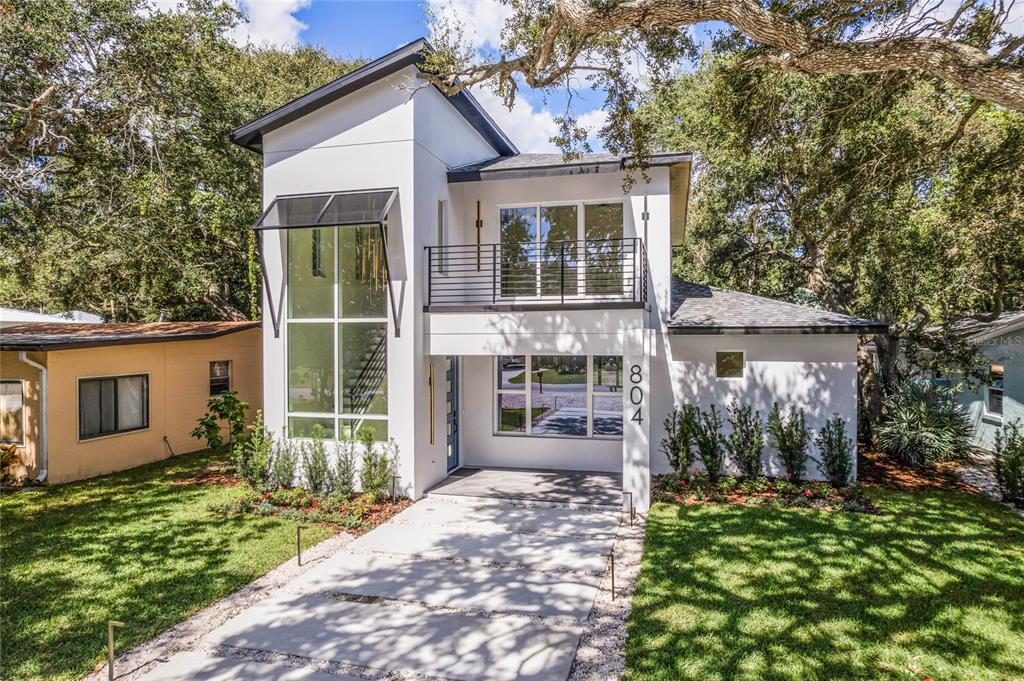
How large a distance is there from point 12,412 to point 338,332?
7.61 m

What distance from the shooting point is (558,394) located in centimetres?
1218

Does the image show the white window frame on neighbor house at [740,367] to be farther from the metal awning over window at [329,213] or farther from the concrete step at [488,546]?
the metal awning over window at [329,213]

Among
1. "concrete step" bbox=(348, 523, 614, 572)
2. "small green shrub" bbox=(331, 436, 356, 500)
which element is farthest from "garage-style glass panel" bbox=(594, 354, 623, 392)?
"small green shrub" bbox=(331, 436, 356, 500)

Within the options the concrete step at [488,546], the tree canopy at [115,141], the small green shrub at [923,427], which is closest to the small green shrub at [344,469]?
the concrete step at [488,546]

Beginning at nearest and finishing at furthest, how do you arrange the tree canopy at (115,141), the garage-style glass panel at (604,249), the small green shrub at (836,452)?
the tree canopy at (115,141) → the small green shrub at (836,452) → the garage-style glass panel at (604,249)

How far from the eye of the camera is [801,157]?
1077cm

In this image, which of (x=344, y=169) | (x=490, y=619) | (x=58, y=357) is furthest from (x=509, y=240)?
(x=58, y=357)

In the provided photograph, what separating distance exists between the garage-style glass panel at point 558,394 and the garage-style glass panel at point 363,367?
3622mm

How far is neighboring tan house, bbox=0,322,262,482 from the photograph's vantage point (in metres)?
11.0

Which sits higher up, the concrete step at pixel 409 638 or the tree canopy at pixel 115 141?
the tree canopy at pixel 115 141

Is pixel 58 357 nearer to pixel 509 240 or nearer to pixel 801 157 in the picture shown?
pixel 509 240

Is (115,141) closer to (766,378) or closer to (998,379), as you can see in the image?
(766,378)

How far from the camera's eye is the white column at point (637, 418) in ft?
30.7

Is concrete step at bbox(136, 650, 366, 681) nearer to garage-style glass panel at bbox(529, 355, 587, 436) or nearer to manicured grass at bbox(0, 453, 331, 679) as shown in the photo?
manicured grass at bbox(0, 453, 331, 679)
